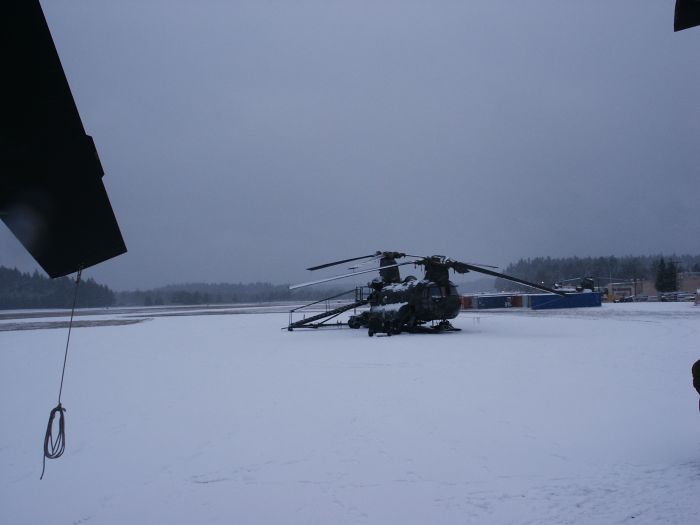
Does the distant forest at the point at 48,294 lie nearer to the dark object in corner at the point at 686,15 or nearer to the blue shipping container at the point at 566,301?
the blue shipping container at the point at 566,301

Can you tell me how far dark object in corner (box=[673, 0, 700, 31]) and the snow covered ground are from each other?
405 centimetres

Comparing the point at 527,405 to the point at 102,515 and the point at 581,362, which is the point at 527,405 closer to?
the point at 581,362

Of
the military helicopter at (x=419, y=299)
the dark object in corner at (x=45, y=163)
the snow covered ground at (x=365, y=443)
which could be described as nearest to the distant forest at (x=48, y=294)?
the military helicopter at (x=419, y=299)

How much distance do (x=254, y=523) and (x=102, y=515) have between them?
1.53 m

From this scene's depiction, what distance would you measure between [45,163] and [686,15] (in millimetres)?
4504

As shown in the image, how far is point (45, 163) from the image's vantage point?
2.79 meters

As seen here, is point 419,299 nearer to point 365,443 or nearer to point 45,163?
point 365,443

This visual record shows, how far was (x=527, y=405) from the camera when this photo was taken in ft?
25.1

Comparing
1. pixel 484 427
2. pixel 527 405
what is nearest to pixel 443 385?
pixel 527 405

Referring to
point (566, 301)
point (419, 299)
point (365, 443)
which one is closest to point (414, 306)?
point (419, 299)

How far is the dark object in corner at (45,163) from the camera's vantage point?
229 cm

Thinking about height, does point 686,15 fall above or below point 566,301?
above

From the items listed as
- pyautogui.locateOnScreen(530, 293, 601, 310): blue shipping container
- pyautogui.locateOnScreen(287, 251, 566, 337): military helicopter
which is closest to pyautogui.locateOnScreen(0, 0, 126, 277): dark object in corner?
A: pyautogui.locateOnScreen(287, 251, 566, 337): military helicopter

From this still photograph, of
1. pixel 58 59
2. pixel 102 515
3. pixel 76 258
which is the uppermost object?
pixel 58 59
